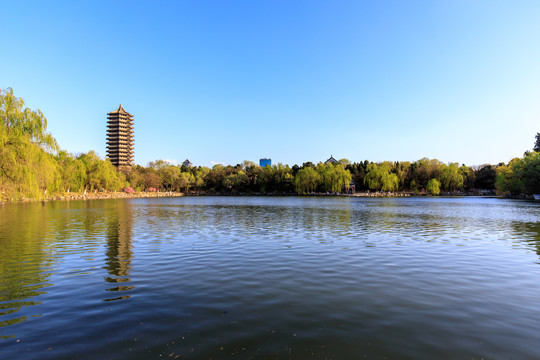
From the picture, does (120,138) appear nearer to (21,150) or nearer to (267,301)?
(21,150)

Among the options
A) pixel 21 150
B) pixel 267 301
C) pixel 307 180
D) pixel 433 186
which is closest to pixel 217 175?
pixel 307 180

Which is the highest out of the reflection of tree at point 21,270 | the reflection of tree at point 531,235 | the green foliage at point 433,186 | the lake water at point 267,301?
the green foliage at point 433,186

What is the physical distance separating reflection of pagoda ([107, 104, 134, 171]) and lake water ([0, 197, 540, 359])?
133 meters

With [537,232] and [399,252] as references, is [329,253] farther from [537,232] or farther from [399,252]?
[537,232]

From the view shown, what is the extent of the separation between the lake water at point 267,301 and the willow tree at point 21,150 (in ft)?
53.7

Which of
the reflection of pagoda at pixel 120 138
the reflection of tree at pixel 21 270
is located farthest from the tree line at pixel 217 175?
the reflection of pagoda at pixel 120 138

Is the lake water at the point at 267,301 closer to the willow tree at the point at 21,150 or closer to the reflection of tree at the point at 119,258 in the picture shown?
the reflection of tree at the point at 119,258

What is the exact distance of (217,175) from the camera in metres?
123

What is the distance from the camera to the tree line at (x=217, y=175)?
27.0 meters

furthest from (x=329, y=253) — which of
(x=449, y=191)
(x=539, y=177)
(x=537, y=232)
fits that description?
(x=449, y=191)

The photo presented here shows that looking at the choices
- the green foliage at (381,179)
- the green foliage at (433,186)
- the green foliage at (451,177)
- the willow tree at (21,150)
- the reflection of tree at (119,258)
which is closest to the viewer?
the reflection of tree at (119,258)

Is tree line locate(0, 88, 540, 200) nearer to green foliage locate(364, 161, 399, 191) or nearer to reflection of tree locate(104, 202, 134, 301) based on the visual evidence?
green foliage locate(364, 161, 399, 191)

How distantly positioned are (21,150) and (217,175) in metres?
97.0

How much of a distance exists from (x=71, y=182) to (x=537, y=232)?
78104 millimetres
